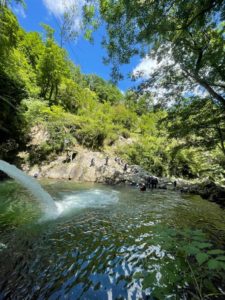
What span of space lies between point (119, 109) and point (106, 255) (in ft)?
102

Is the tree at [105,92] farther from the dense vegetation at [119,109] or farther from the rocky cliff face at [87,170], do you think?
the rocky cliff face at [87,170]

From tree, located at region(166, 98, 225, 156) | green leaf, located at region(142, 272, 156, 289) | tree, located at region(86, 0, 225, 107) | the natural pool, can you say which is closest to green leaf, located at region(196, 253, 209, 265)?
the natural pool

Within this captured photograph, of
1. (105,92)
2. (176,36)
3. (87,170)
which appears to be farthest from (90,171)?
(105,92)

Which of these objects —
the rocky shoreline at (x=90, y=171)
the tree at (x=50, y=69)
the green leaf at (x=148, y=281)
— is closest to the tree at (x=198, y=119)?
the green leaf at (x=148, y=281)

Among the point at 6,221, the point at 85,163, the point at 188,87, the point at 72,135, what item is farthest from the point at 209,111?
the point at 72,135

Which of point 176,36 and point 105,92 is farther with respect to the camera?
point 105,92

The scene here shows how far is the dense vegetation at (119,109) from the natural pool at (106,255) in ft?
15.2

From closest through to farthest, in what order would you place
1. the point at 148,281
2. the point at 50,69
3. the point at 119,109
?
the point at 148,281 → the point at 50,69 → the point at 119,109

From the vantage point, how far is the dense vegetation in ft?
23.0

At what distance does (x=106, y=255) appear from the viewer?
4074 mm

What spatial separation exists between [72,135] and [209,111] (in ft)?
55.5

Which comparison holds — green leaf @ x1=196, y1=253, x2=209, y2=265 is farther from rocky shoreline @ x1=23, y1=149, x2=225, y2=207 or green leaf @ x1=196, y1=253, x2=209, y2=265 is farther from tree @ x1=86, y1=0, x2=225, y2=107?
rocky shoreline @ x1=23, y1=149, x2=225, y2=207

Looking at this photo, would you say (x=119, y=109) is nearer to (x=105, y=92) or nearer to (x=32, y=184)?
(x=105, y=92)

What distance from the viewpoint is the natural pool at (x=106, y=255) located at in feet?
8.24
